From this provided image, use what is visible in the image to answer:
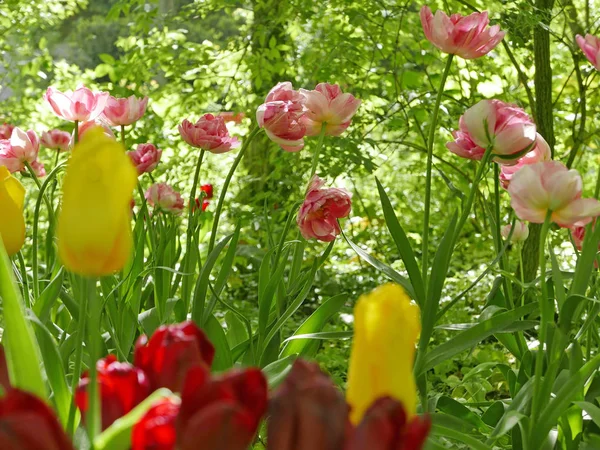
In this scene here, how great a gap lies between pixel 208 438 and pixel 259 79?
2919 millimetres

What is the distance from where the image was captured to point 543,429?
36.4 inches

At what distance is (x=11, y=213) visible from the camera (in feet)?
1.77

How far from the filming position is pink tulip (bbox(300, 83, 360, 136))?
1.26 meters

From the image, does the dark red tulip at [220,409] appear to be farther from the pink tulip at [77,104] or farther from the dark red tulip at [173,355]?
the pink tulip at [77,104]

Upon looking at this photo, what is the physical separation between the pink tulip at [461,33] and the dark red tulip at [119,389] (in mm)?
895

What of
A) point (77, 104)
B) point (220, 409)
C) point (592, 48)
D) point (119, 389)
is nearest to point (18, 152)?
point (77, 104)

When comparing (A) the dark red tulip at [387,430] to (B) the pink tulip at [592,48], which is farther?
(B) the pink tulip at [592,48]

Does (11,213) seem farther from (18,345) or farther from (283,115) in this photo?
(283,115)

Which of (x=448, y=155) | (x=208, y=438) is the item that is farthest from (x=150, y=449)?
(x=448, y=155)

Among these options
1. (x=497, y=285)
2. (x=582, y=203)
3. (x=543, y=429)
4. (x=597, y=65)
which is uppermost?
→ (x=597, y=65)

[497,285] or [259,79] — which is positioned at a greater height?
[259,79]

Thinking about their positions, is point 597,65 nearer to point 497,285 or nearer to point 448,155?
point 497,285

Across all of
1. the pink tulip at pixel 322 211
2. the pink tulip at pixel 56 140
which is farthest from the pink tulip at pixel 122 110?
the pink tulip at pixel 322 211

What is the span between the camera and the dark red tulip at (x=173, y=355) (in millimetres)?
410
